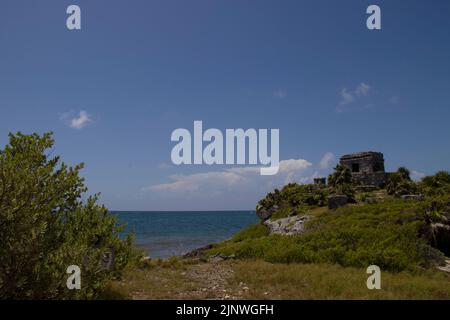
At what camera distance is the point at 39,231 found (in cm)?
917

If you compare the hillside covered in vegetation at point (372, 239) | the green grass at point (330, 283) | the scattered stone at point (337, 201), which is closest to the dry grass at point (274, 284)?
the green grass at point (330, 283)

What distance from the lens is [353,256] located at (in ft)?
61.6

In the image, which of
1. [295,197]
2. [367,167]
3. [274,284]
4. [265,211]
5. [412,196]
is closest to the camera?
[274,284]

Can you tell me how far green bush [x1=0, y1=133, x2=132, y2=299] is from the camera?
9062 millimetres

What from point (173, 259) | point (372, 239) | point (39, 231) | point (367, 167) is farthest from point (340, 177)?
point (39, 231)

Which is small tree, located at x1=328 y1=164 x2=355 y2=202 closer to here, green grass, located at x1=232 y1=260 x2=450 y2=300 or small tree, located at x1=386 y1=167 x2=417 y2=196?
small tree, located at x1=386 y1=167 x2=417 y2=196

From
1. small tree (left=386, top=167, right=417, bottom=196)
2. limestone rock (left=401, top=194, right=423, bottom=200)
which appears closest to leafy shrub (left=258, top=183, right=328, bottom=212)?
small tree (left=386, top=167, right=417, bottom=196)

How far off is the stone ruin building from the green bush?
47.0 meters

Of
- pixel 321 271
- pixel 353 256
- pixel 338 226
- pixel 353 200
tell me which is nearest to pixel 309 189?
pixel 353 200

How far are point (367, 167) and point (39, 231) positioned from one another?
5301cm

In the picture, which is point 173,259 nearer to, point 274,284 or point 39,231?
point 274,284

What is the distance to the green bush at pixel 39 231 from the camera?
9.06m

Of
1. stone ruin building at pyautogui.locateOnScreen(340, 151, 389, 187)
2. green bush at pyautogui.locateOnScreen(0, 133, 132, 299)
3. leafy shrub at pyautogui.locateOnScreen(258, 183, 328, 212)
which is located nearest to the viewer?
green bush at pyautogui.locateOnScreen(0, 133, 132, 299)

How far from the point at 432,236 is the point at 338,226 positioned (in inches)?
255
